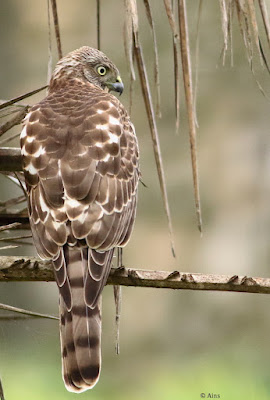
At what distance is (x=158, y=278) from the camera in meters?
2.12

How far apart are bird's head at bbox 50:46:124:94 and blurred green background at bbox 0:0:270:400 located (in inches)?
111

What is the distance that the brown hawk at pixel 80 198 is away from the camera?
7.54 ft

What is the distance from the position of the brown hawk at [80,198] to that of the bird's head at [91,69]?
1.24 ft

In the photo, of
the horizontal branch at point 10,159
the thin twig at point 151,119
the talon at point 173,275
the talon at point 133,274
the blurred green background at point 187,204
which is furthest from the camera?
the blurred green background at point 187,204

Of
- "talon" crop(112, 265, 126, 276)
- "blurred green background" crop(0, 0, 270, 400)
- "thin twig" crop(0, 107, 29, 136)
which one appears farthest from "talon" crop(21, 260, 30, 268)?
"blurred green background" crop(0, 0, 270, 400)

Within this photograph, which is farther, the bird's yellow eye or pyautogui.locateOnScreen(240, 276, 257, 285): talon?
the bird's yellow eye

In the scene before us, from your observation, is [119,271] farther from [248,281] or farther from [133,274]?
[248,281]

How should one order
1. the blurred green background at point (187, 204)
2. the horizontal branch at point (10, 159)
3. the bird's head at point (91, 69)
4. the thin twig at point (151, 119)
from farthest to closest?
the blurred green background at point (187, 204)
the bird's head at point (91, 69)
the horizontal branch at point (10, 159)
the thin twig at point (151, 119)

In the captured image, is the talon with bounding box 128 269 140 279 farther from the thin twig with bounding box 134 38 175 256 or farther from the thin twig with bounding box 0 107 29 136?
the thin twig with bounding box 0 107 29 136

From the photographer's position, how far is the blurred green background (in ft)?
21.9

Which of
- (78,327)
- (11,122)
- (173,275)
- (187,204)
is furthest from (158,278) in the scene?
(187,204)

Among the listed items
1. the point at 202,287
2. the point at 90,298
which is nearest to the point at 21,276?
the point at 90,298

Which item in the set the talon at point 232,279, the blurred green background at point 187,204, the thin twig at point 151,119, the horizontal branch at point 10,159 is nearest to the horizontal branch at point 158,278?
the talon at point 232,279

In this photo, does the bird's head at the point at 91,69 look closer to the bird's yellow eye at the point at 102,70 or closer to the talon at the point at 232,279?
the bird's yellow eye at the point at 102,70
